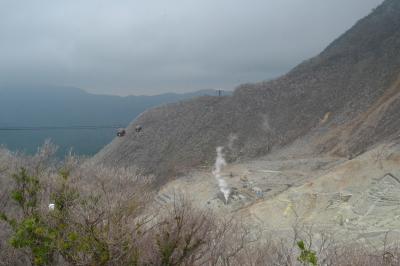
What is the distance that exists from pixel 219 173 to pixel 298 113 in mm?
14993

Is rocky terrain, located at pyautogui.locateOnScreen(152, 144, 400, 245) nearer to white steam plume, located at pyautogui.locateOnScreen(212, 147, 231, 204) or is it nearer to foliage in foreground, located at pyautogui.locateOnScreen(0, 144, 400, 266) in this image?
white steam plume, located at pyautogui.locateOnScreen(212, 147, 231, 204)

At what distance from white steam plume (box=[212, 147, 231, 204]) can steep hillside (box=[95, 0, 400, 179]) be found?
1.02 metres

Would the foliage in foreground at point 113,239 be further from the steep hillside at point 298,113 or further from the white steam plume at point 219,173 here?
the steep hillside at point 298,113

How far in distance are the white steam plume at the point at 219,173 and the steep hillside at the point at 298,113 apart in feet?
3.33

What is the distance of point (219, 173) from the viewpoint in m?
38.2

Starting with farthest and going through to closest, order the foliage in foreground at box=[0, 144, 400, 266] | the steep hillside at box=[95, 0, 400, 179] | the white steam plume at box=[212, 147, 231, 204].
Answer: the steep hillside at box=[95, 0, 400, 179] → the white steam plume at box=[212, 147, 231, 204] → the foliage in foreground at box=[0, 144, 400, 266]

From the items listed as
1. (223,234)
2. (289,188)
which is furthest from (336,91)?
(223,234)

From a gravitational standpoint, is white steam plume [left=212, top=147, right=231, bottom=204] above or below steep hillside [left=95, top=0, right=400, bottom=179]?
below

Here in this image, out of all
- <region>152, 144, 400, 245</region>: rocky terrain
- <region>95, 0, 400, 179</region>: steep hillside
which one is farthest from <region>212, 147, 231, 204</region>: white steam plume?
<region>95, 0, 400, 179</region>: steep hillside

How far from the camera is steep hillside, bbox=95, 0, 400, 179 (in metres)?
40.0

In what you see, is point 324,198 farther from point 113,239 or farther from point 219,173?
point 113,239

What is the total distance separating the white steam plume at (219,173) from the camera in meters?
31.8

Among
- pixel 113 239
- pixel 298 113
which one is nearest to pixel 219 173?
pixel 298 113

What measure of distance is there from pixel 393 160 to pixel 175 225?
662 inches
